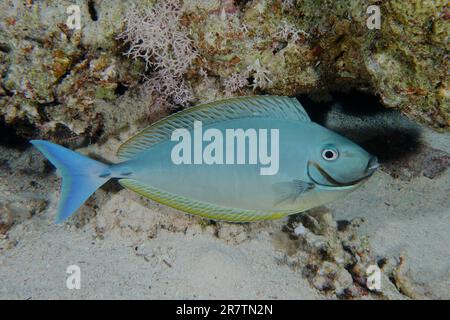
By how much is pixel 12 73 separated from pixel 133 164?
1.63 meters

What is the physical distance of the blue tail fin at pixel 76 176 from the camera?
7.76ft

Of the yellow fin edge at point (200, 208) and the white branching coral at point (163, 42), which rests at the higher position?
the white branching coral at point (163, 42)

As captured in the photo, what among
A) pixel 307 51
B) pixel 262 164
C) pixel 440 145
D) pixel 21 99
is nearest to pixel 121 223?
pixel 21 99

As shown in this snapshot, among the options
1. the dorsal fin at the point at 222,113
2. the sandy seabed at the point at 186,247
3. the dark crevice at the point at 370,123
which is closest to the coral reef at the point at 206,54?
the dorsal fin at the point at 222,113

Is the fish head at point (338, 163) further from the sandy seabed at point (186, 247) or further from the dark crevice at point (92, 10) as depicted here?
the dark crevice at point (92, 10)

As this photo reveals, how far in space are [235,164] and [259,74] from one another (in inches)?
41.4

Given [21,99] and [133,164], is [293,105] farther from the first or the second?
[21,99]

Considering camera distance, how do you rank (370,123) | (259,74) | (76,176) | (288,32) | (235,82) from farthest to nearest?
(370,123)
(235,82)
(259,74)
(288,32)
(76,176)

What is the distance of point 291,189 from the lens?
2.28 metres

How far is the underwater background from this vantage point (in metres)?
2.73

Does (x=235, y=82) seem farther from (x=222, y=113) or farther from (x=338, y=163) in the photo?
(x=338, y=163)

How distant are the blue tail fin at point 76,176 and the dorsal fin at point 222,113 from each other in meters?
0.25

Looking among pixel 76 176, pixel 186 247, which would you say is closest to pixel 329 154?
pixel 186 247

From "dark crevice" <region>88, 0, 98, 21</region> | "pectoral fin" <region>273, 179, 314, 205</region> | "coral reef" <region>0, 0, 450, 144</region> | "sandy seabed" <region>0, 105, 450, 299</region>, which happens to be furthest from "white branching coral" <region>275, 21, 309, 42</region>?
"sandy seabed" <region>0, 105, 450, 299</region>
